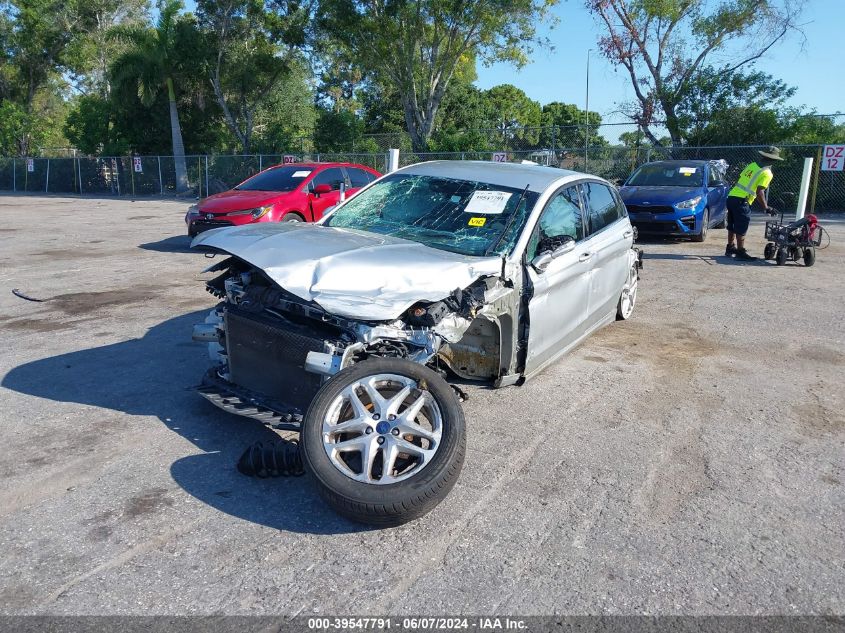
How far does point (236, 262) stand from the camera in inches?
189

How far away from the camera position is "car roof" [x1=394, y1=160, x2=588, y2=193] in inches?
223

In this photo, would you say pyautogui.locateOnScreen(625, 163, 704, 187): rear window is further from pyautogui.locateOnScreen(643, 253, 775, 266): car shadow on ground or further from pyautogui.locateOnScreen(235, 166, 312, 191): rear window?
pyautogui.locateOnScreen(235, 166, 312, 191): rear window

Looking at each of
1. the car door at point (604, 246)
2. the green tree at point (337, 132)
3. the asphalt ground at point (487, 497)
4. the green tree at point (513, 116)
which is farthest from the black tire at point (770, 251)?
the green tree at point (337, 132)

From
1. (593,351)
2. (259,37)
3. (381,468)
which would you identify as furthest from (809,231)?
(259,37)

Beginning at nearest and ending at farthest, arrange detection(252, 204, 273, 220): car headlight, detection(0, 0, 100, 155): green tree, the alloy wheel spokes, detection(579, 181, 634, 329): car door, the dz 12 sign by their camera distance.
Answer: the alloy wheel spokes
detection(579, 181, 634, 329): car door
detection(252, 204, 273, 220): car headlight
the dz 12 sign
detection(0, 0, 100, 155): green tree

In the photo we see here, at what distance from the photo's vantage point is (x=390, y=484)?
3.48 meters

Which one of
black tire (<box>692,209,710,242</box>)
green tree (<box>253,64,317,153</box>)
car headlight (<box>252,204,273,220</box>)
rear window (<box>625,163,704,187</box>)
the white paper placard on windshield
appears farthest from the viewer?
green tree (<box>253,64,317,153</box>)

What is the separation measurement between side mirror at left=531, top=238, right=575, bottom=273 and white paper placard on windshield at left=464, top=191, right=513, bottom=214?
0.49 m

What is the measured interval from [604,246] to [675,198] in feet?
26.5

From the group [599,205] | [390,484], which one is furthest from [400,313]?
[599,205]

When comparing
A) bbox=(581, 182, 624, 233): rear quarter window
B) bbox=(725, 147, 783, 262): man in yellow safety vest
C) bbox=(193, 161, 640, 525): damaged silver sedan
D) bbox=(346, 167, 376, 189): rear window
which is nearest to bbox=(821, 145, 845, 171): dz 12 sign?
bbox=(725, 147, 783, 262): man in yellow safety vest

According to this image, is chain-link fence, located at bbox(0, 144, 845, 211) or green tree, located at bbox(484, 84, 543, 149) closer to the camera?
chain-link fence, located at bbox(0, 144, 845, 211)

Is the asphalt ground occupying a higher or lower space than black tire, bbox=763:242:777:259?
lower

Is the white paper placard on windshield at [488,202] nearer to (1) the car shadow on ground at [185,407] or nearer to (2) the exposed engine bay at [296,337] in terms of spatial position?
(2) the exposed engine bay at [296,337]
